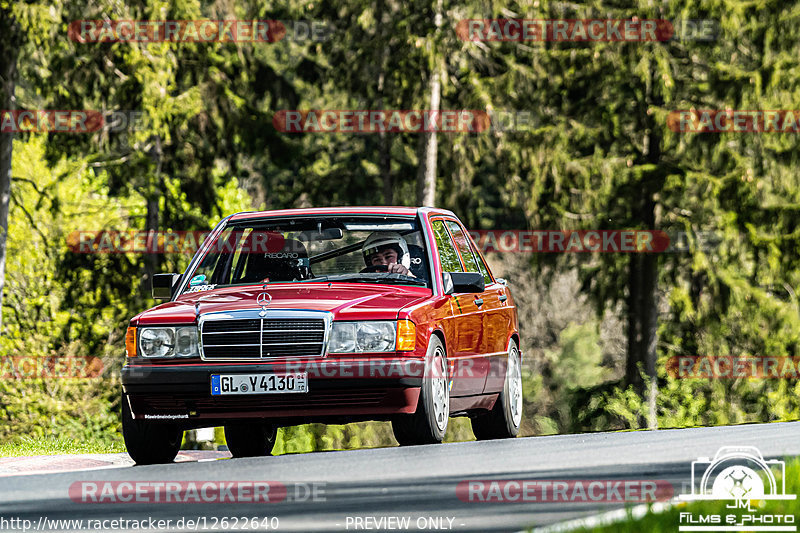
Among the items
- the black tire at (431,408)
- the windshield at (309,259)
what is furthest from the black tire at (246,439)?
the black tire at (431,408)

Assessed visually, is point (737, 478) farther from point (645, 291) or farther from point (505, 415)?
point (645, 291)

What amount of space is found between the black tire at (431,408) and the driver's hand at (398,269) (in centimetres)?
83

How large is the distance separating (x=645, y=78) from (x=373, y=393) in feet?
63.3

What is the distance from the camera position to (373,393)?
903 centimetres

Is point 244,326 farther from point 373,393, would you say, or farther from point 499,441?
point 499,441

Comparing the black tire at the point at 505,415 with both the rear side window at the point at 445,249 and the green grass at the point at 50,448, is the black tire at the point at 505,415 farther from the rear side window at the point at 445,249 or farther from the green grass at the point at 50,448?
the green grass at the point at 50,448

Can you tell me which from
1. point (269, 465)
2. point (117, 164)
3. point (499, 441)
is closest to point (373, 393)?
point (269, 465)

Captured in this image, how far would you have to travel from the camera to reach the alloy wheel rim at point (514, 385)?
1149cm

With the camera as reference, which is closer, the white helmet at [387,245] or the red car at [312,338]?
the red car at [312,338]

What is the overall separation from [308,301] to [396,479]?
2.06 meters

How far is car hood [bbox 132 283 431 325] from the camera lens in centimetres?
921

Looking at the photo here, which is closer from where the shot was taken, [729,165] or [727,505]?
[727,505]

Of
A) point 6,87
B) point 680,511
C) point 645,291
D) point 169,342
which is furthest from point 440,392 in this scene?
point 645,291

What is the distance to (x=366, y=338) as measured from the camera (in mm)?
9133
